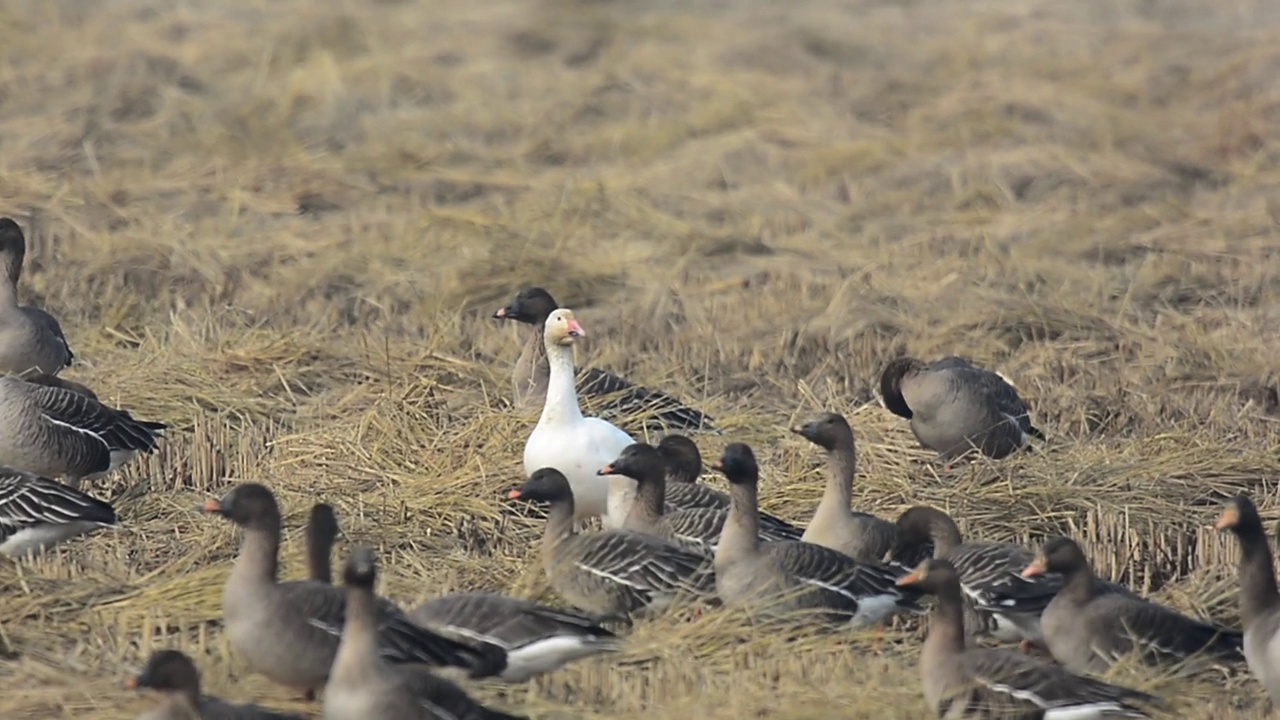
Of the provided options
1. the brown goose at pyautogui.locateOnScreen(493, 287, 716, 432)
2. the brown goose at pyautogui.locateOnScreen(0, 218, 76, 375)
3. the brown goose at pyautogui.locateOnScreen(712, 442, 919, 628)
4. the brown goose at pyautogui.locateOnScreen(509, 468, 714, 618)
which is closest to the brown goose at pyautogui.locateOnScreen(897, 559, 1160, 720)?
the brown goose at pyautogui.locateOnScreen(712, 442, 919, 628)

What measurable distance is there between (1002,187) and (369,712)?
38.4 ft

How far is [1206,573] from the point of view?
26.6ft

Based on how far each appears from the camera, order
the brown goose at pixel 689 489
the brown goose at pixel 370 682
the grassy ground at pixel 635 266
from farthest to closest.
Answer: the brown goose at pixel 689 489 < the grassy ground at pixel 635 266 < the brown goose at pixel 370 682

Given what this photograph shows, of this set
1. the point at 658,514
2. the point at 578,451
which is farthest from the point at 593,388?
the point at 658,514

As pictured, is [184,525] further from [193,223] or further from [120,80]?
[120,80]

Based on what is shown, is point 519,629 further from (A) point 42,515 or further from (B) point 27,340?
(B) point 27,340

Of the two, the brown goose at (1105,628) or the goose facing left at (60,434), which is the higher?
the goose facing left at (60,434)

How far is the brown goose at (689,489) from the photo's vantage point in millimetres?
8469

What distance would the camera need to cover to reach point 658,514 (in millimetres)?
8469

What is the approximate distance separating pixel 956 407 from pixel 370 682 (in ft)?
15.6

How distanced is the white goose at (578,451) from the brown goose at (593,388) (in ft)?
3.45

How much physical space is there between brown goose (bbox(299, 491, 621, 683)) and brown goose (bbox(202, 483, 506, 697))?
0.10 m

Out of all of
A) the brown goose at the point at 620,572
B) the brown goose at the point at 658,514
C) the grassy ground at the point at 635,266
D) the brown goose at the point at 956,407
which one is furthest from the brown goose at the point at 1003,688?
the brown goose at the point at 956,407

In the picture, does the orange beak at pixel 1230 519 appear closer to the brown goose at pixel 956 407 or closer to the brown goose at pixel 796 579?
the brown goose at pixel 796 579
